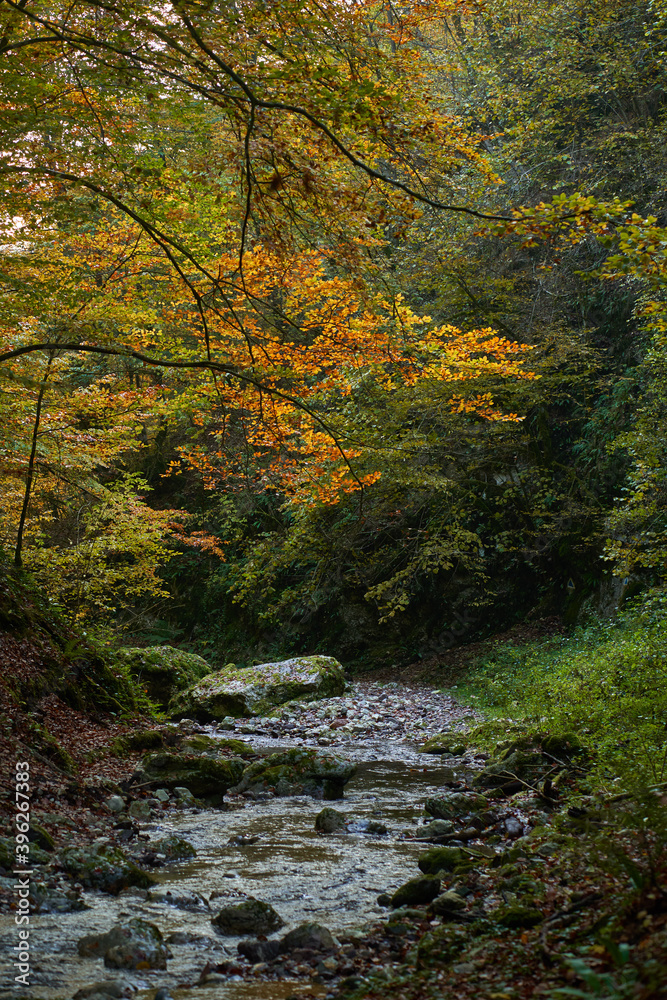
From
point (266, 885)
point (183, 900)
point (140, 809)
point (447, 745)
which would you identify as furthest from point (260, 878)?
point (447, 745)

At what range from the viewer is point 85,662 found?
8680 mm

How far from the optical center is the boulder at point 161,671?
39.4ft

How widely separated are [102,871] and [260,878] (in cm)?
100

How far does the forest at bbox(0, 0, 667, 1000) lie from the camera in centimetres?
419

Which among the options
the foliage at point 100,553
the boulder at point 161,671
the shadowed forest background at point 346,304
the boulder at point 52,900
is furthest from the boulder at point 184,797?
the boulder at point 161,671

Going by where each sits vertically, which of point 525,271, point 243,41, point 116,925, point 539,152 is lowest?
point 116,925

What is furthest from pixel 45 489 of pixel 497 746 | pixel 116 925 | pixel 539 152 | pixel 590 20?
pixel 590 20

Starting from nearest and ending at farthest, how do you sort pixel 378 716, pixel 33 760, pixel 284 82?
pixel 284 82 → pixel 33 760 → pixel 378 716

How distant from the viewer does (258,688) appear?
39.5 ft

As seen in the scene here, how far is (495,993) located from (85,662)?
7.29 meters

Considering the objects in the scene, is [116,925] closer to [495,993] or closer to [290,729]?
[495,993]

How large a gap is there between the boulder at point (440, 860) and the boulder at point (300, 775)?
2487mm

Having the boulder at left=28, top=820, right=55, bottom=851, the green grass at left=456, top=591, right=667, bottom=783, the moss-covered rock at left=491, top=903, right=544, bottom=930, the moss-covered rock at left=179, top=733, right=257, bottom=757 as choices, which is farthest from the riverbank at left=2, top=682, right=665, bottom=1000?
the moss-covered rock at left=179, top=733, right=257, bottom=757

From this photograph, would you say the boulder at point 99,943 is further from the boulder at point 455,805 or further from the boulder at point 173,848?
the boulder at point 455,805
